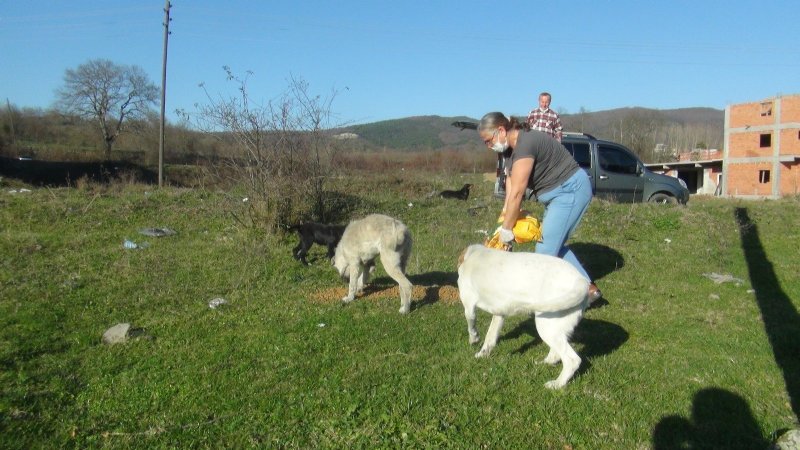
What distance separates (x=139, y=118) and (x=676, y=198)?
48.8 meters

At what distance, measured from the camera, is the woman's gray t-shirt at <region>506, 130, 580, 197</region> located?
5.12m

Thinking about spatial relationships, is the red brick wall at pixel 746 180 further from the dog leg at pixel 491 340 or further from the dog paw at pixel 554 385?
the dog paw at pixel 554 385

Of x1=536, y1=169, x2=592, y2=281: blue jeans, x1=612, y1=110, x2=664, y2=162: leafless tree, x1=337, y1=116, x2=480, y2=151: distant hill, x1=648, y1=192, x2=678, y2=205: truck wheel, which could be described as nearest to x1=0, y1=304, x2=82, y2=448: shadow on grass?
x1=536, y1=169, x2=592, y2=281: blue jeans

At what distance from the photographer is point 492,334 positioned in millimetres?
5332

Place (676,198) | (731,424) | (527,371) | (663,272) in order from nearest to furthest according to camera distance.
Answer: (731,424) < (527,371) < (663,272) < (676,198)

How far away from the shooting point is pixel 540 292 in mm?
4465

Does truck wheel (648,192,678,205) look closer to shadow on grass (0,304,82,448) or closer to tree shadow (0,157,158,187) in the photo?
shadow on grass (0,304,82,448)

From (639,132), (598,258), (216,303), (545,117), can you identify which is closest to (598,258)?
(598,258)

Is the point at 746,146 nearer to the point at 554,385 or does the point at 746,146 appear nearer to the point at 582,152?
the point at 582,152

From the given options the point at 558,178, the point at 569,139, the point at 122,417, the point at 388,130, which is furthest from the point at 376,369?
the point at 388,130

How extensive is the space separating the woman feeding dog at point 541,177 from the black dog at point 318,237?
4.34m

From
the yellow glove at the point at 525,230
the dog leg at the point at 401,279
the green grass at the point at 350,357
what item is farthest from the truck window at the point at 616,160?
the yellow glove at the point at 525,230

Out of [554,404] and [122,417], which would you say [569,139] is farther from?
[122,417]

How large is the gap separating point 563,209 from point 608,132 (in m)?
69.4
